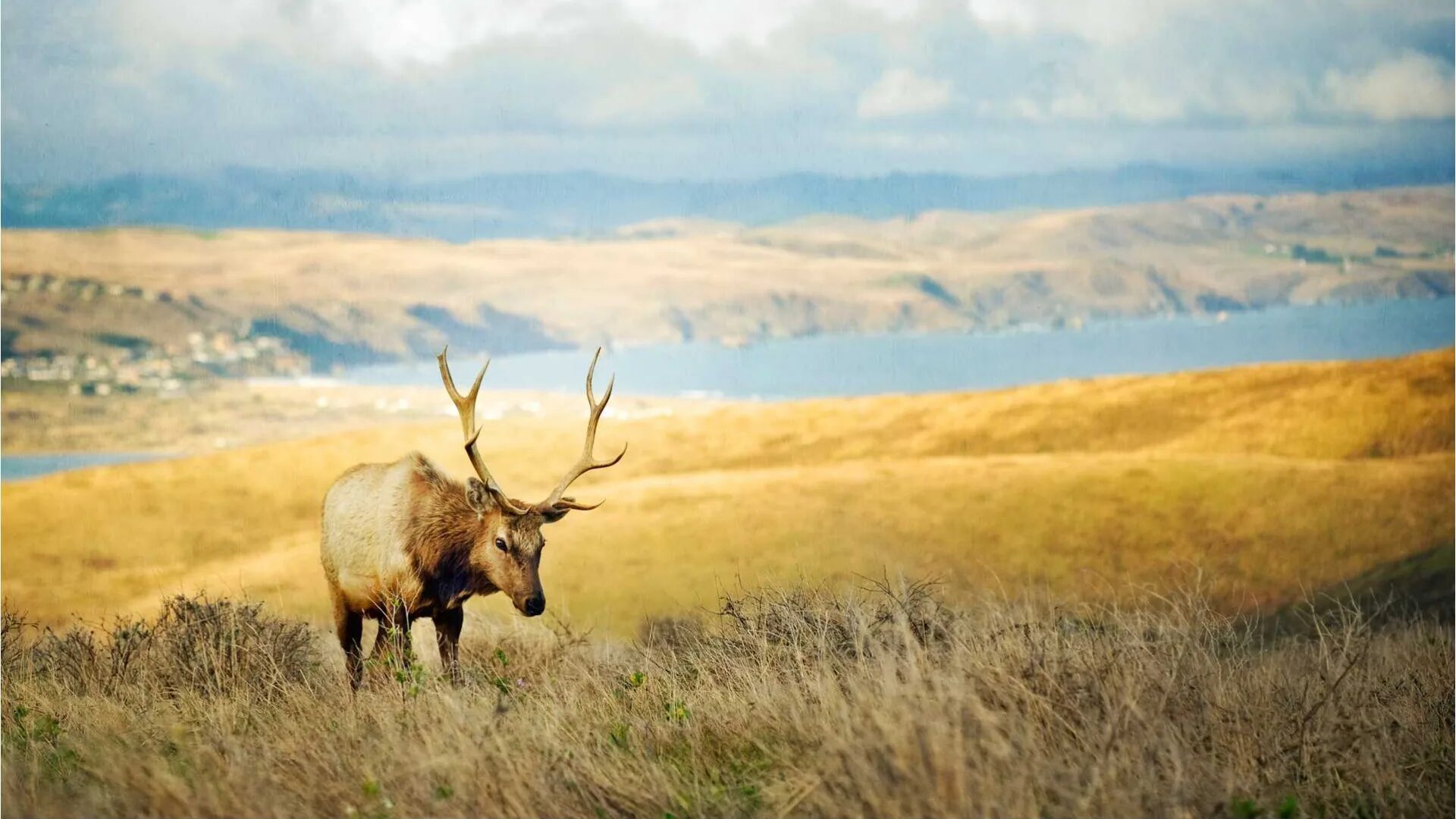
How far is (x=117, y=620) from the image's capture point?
8.29 meters

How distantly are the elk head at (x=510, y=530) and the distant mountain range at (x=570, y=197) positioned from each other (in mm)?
35252

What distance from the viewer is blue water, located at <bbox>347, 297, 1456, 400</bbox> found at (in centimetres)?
4625

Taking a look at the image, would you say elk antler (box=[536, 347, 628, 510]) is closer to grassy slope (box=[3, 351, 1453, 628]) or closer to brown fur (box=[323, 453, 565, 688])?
brown fur (box=[323, 453, 565, 688])

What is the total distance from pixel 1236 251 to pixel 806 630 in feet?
199

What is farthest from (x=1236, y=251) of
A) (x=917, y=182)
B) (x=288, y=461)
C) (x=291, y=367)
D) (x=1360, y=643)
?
(x=1360, y=643)

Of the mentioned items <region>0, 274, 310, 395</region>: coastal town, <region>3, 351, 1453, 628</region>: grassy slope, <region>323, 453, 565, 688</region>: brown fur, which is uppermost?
<region>0, 274, 310, 395</region>: coastal town

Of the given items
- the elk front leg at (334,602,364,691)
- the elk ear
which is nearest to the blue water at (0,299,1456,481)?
the elk front leg at (334,602,364,691)

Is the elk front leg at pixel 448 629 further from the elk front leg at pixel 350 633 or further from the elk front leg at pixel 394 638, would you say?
the elk front leg at pixel 350 633

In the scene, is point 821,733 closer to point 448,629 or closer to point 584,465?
point 584,465

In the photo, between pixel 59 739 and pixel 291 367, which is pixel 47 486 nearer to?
pixel 59 739

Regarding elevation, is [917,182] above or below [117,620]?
above

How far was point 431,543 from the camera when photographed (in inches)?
287

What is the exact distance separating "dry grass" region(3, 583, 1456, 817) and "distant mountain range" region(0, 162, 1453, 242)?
3632 cm

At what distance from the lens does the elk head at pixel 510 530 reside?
22.9 feet
